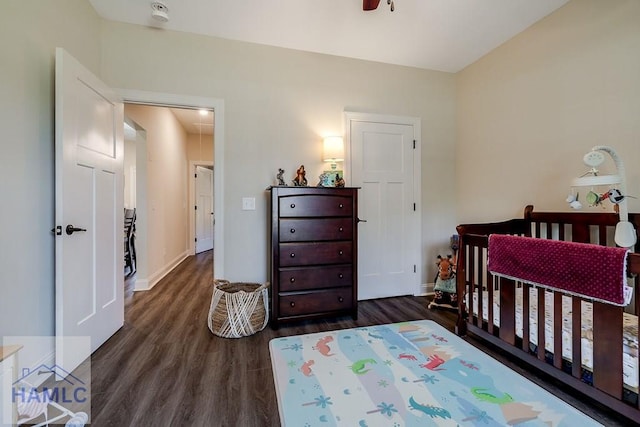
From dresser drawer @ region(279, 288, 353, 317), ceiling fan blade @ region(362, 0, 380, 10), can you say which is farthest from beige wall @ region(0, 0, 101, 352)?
ceiling fan blade @ region(362, 0, 380, 10)

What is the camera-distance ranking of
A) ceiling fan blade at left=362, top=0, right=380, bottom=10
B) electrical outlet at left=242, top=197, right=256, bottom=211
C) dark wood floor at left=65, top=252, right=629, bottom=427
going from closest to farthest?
dark wood floor at left=65, top=252, right=629, bottom=427
ceiling fan blade at left=362, top=0, right=380, bottom=10
electrical outlet at left=242, top=197, right=256, bottom=211

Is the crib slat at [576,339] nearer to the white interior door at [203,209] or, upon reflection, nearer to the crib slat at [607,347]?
the crib slat at [607,347]

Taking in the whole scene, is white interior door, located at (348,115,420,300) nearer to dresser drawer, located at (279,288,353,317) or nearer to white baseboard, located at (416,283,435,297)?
white baseboard, located at (416,283,435,297)

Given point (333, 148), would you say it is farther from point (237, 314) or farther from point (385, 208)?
point (237, 314)

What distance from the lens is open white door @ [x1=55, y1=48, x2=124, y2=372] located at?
1.64 metres

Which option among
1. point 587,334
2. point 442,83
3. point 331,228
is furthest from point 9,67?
point 442,83

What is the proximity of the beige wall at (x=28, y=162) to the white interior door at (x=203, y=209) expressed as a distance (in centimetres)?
446

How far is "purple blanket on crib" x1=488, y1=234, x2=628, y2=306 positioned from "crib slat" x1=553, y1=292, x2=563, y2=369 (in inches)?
3.1

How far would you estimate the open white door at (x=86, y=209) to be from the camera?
1.64 metres

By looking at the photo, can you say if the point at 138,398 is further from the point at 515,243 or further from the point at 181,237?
the point at 181,237

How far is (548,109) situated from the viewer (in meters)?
2.36

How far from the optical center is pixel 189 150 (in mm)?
5816

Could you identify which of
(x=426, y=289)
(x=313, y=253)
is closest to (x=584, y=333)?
(x=426, y=289)

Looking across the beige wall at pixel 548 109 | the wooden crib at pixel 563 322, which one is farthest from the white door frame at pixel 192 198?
the wooden crib at pixel 563 322
